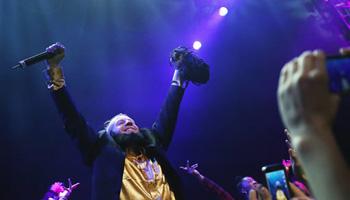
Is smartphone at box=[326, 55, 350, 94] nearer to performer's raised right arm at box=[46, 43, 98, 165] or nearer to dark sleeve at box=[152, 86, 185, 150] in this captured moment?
performer's raised right arm at box=[46, 43, 98, 165]

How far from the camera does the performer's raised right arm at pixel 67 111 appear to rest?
223 centimetres

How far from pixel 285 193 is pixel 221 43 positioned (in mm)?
3535

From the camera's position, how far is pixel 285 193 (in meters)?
1.00

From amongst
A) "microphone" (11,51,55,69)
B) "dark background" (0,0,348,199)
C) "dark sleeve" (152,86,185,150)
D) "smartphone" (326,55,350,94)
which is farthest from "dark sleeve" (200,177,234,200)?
"smartphone" (326,55,350,94)

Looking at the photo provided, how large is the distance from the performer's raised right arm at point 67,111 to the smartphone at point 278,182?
55.8 inches

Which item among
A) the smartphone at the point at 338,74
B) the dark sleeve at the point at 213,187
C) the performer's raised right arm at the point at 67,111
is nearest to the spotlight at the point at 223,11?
the dark sleeve at the point at 213,187

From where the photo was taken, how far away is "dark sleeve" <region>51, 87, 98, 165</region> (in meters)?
2.22

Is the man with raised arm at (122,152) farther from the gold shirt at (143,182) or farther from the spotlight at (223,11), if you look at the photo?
the spotlight at (223,11)

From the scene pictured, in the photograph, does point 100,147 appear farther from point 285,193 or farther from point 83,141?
point 285,193

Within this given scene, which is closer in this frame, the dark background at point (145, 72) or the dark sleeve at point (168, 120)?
the dark sleeve at point (168, 120)

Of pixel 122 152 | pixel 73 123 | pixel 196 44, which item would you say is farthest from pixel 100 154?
pixel 196 44

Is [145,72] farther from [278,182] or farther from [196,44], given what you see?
[278,182]

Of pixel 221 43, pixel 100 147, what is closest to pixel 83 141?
pixel 100 147

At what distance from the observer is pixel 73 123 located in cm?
224
